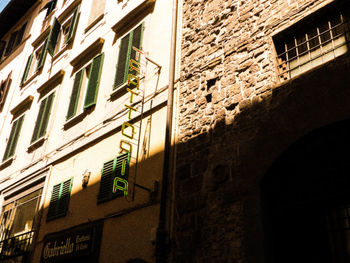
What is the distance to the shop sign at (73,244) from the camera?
7.34 metres

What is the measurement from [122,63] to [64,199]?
11.3ft

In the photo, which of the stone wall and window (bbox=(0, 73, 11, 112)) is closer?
the stone wall

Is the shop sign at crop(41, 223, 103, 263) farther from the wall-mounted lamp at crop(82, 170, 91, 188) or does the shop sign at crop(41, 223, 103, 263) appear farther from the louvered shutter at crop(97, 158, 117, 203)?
the wall-mounted lamp at crop(82, 170, 91, 188)

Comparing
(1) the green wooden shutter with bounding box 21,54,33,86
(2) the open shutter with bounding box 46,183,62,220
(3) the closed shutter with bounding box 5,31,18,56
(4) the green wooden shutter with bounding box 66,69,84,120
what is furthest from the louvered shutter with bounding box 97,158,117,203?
(3) the closed shutter with bounding box 5,31,18,56

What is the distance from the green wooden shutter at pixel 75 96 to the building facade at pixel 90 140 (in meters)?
0.04

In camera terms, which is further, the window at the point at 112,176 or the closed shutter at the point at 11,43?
the closed shutter at the point at 11,43

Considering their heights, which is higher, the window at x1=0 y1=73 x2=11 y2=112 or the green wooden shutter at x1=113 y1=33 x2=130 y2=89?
the window at x1=0 y1=73 x2=11 y2=112

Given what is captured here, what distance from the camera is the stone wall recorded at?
16.1 feet

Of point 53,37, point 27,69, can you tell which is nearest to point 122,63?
point 53,37

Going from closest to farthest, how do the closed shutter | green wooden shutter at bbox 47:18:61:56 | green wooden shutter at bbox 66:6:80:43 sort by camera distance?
green wooden shutter at bbox 66:6:80:43 → green wooden shutter at bbox 47:18:61:56 → the closed shutter

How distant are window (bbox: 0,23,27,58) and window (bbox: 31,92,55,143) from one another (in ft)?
23.7

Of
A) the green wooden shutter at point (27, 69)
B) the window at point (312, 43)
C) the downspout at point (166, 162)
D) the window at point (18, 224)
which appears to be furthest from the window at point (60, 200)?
the green wooden shutter at point (27, 69)

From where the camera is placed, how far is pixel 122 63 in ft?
29.7

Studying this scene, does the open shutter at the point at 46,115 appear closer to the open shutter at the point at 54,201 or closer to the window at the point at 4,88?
the open shutter at the point at 54,201
